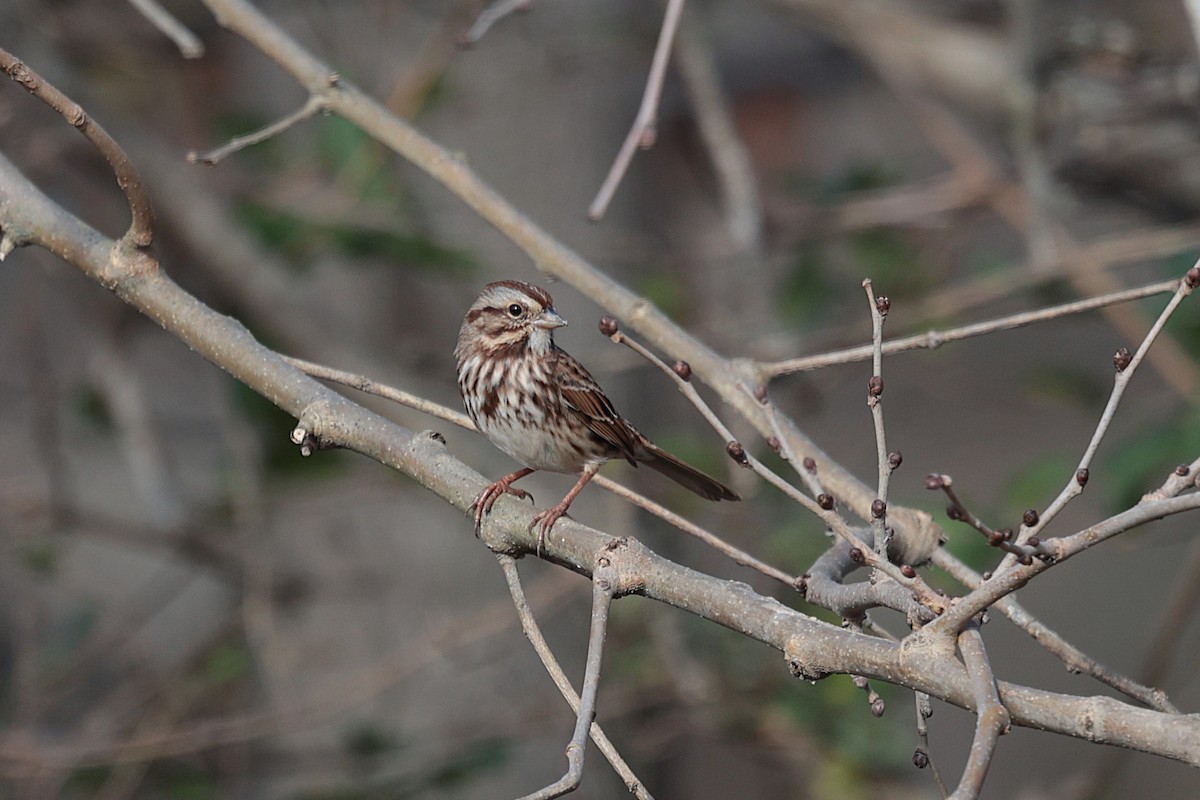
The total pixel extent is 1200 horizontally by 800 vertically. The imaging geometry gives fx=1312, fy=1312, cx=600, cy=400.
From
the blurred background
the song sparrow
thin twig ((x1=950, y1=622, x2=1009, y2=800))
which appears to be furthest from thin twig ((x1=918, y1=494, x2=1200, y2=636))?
the blurred background

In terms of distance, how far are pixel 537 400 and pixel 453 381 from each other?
207 centimetres

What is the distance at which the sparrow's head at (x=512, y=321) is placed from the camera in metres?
3.55

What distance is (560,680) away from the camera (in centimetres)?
183

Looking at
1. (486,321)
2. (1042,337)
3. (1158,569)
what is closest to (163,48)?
(486,321)

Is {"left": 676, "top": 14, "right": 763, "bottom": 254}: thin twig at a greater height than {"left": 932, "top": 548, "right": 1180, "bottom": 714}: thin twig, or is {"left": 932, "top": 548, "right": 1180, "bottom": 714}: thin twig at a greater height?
{"left": 676, "top": 14, "right": 763, "bottom": 254}: thin twig

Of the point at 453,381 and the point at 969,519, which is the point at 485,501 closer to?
the point at 969,519

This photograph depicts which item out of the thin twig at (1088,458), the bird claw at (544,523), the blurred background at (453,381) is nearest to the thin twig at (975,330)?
the thin twig at (1088,458)

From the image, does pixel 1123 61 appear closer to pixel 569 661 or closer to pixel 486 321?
pixel 486 321

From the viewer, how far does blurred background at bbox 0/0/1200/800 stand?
15.1 feet

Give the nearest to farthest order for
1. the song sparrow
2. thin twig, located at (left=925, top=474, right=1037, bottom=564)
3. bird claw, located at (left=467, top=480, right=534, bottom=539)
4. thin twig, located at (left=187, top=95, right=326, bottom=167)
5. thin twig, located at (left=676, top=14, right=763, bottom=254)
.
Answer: thin twig, located at (left=925, top=474, right=1037, bottom=564)
bird claw, located at (left=467, top=480, right=534, bottom=539)
thin twig, located at (left=187, top=95, right=326, bottom=167)
the song sparrow
thin twig, located at (left=676, top=14, right=763, bottom=254)

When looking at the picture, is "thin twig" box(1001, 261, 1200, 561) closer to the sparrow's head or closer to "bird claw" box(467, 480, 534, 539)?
"bird claw" box(467, 480, 534, 539)

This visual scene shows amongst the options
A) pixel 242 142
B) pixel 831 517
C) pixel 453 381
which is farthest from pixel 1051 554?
pixel 453 381

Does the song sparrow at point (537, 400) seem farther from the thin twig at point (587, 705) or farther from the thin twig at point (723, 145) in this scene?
the thin twig at point (587, 705)

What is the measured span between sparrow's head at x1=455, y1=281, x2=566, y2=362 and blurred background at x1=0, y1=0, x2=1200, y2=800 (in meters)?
0.84
